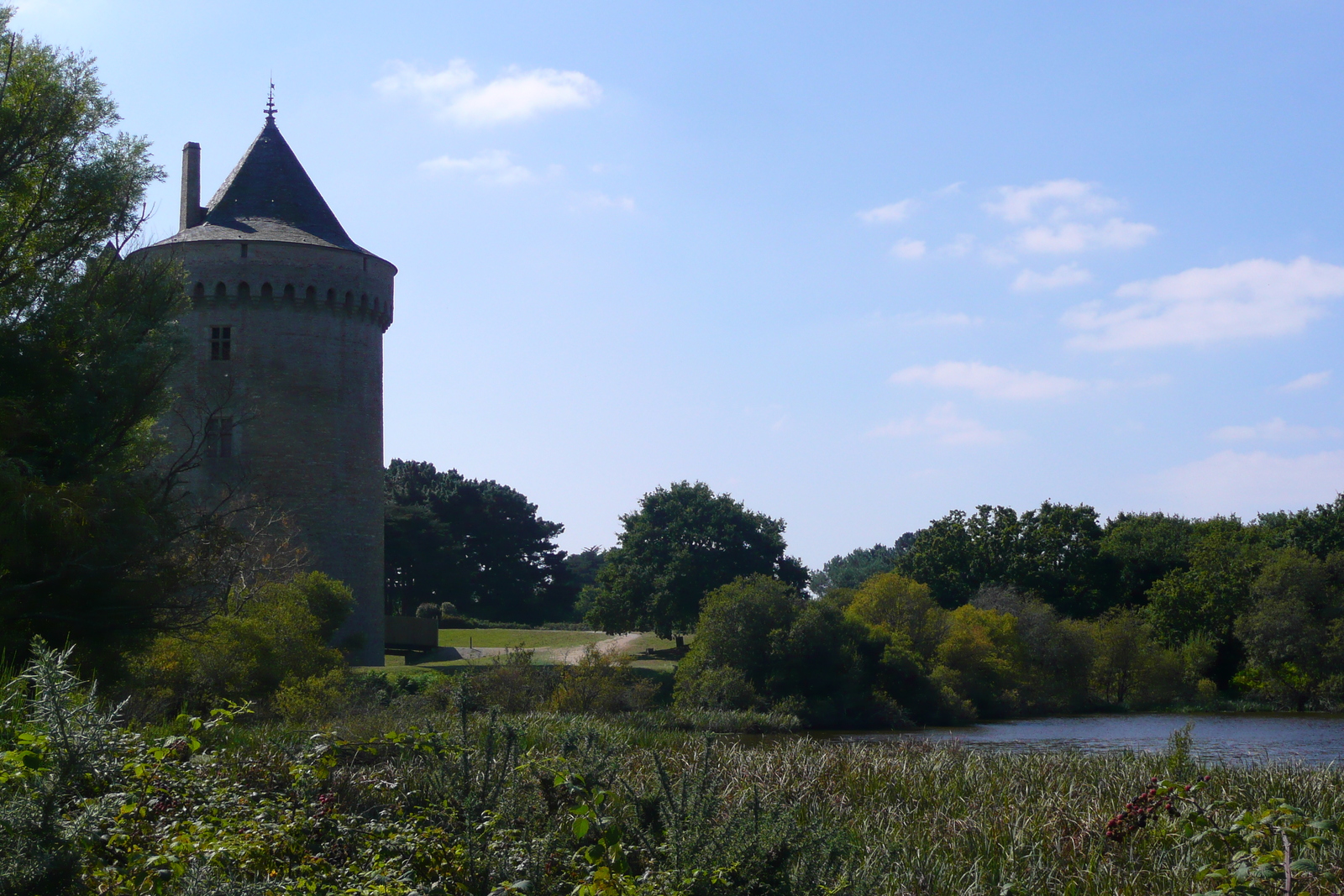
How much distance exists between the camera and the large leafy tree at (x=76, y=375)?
9945 millimetres

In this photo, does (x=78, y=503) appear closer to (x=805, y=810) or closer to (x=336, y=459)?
(x=805, y=810)

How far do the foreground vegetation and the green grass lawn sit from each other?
3125cm

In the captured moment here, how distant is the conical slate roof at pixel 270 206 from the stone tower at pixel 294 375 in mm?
61

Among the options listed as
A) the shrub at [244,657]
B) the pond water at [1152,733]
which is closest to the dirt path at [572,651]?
the pond water at [1152,733]

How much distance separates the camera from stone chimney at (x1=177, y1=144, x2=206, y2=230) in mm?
30391

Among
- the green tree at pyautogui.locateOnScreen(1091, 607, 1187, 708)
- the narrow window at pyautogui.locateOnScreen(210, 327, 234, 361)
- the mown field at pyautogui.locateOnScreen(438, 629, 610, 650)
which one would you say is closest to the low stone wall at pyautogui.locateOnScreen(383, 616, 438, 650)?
the mown field at pyautogui.locateOnScreen(438, 629, 610, 650)

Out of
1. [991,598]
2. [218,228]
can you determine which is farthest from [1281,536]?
[218,228]

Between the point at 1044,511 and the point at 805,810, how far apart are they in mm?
40843

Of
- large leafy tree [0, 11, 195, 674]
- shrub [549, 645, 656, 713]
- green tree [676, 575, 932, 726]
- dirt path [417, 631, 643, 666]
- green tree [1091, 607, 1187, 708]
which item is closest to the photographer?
large leafy tree [0, 11, 195, 674]

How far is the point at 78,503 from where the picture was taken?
9.95 metres

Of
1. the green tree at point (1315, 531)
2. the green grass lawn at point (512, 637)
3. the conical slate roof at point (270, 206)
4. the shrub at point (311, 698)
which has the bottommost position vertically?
the green grass lawn at point (512, 637)

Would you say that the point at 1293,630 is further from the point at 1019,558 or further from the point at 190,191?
the point at 190,191

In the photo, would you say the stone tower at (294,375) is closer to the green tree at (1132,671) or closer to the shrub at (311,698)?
the shrub at (311,698)

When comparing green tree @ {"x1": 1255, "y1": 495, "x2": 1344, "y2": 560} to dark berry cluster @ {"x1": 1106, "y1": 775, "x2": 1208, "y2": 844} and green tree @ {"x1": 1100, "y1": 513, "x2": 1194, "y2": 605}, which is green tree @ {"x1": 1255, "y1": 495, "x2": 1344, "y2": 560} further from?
dark berry cluster @ {"x1": 1106, "y1": 775, "x2": 1208, "y2": 844}
